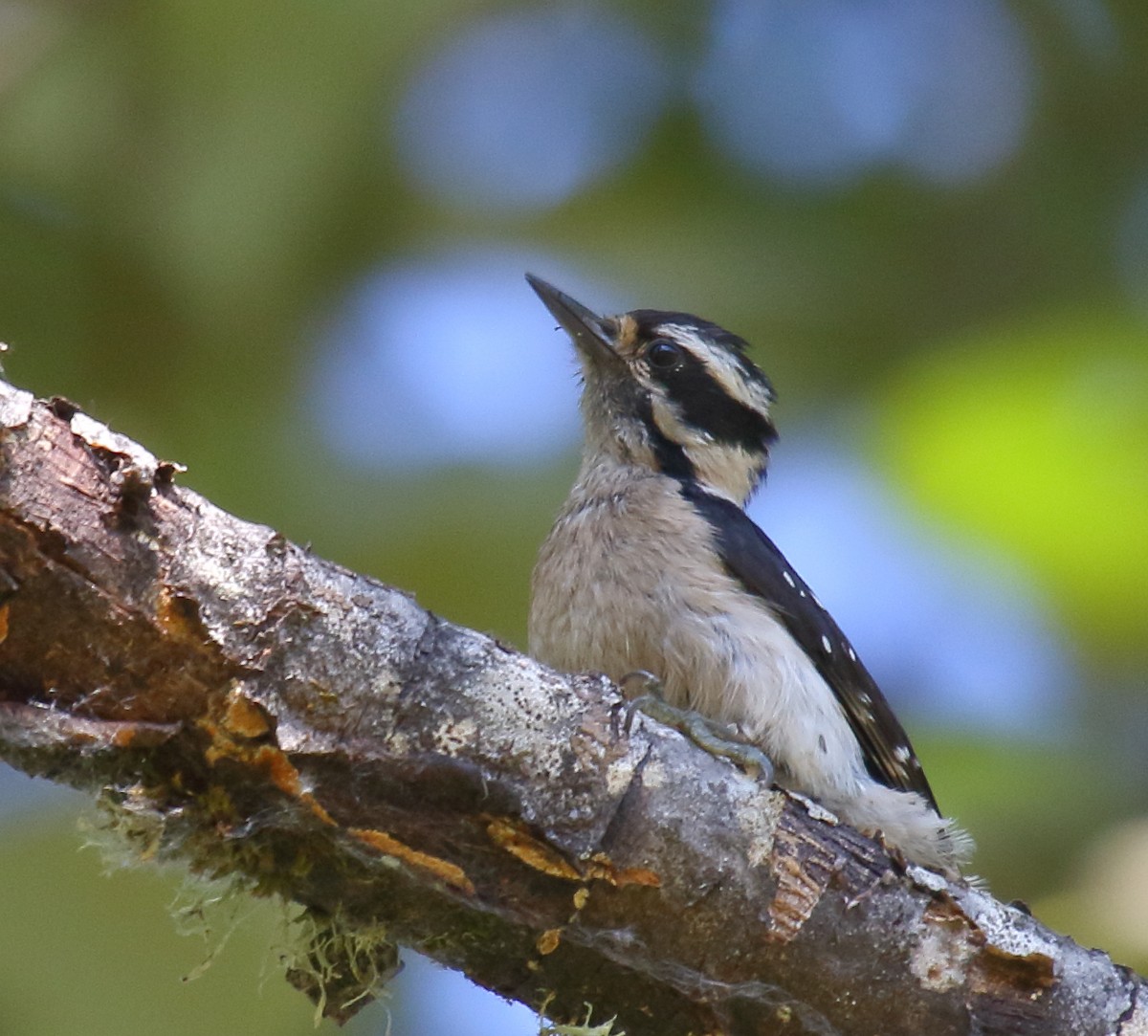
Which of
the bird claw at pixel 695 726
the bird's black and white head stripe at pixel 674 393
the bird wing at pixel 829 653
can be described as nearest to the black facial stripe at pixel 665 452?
the bird's black and white head stripe at pixel 674 393

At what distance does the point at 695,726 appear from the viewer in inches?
128

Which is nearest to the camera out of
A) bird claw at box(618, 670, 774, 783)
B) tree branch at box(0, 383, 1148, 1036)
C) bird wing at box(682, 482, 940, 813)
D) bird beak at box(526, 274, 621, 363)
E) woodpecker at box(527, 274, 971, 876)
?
tree branch at box(0, 383, 1148, 1036)

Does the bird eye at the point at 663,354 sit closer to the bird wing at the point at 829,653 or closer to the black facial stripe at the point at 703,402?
the black facial stripe at the point at 703,402

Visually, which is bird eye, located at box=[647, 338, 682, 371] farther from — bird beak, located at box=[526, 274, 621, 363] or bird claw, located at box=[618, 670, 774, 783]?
bird claw, located at box=[618, 670, 774, 783]

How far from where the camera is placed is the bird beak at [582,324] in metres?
4.89

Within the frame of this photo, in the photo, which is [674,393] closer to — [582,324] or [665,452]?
[665,452]

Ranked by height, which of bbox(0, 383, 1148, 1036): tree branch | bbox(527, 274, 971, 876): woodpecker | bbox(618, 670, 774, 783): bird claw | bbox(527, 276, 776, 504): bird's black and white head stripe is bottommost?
bbox(0, 383, 1148, 1036): tree branch

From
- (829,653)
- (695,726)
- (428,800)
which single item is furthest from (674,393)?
(428,800)

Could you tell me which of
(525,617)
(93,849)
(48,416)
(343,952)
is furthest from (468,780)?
(525,617)

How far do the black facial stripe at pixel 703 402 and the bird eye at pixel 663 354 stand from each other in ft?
0.05

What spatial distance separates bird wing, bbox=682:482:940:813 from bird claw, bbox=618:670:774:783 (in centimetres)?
55

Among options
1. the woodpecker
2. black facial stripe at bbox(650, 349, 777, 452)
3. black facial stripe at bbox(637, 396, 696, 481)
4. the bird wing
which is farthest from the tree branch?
black facial stripe at bbox(650, 349, 777, 452)

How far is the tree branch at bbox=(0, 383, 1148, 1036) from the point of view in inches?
86.1

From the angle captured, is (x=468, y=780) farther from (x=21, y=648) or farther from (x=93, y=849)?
(x=93, y=849)
